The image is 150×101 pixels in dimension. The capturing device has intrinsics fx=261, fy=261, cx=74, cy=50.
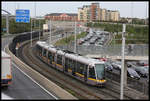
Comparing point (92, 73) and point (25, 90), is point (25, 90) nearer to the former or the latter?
point (25, 90)

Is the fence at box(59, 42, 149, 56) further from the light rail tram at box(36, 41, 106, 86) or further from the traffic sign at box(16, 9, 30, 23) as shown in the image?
the traffic sign at box(16, 9, 30, 23)

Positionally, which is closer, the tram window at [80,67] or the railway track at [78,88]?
the railway track at [78,88]

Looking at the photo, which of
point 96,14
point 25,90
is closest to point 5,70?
point 25,90

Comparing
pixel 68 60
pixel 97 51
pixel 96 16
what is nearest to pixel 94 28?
pixel 96 16

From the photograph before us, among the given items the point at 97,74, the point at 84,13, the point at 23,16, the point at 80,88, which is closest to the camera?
the point at 97,74

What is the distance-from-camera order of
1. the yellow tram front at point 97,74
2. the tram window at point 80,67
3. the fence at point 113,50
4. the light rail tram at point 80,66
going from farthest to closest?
the fence at point 113,50, the tram window at point 80,67, the light rail tram at point 80,66, the yellow tram front at point 97,74

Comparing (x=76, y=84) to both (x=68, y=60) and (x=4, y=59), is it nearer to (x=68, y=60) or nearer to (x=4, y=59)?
(x=68, y=60)

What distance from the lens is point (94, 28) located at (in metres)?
56.1

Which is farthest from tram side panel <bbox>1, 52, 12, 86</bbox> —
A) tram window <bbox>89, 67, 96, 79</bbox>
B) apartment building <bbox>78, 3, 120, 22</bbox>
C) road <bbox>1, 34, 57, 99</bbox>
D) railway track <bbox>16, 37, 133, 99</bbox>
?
apartment building <bbox>78, 3, 120, 22</bbox>

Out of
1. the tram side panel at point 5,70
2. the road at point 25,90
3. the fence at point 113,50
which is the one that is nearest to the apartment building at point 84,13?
the fence at point 113,50

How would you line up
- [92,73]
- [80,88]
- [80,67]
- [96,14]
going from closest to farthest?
1. [92,73]
2. [80,88]
3. [80,67]
4. [96,14]

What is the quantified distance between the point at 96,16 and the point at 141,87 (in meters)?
38.5

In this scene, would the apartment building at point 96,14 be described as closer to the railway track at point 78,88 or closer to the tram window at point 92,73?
the railway track at point 78,88

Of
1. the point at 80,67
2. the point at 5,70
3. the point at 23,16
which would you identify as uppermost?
the point at 23,16
